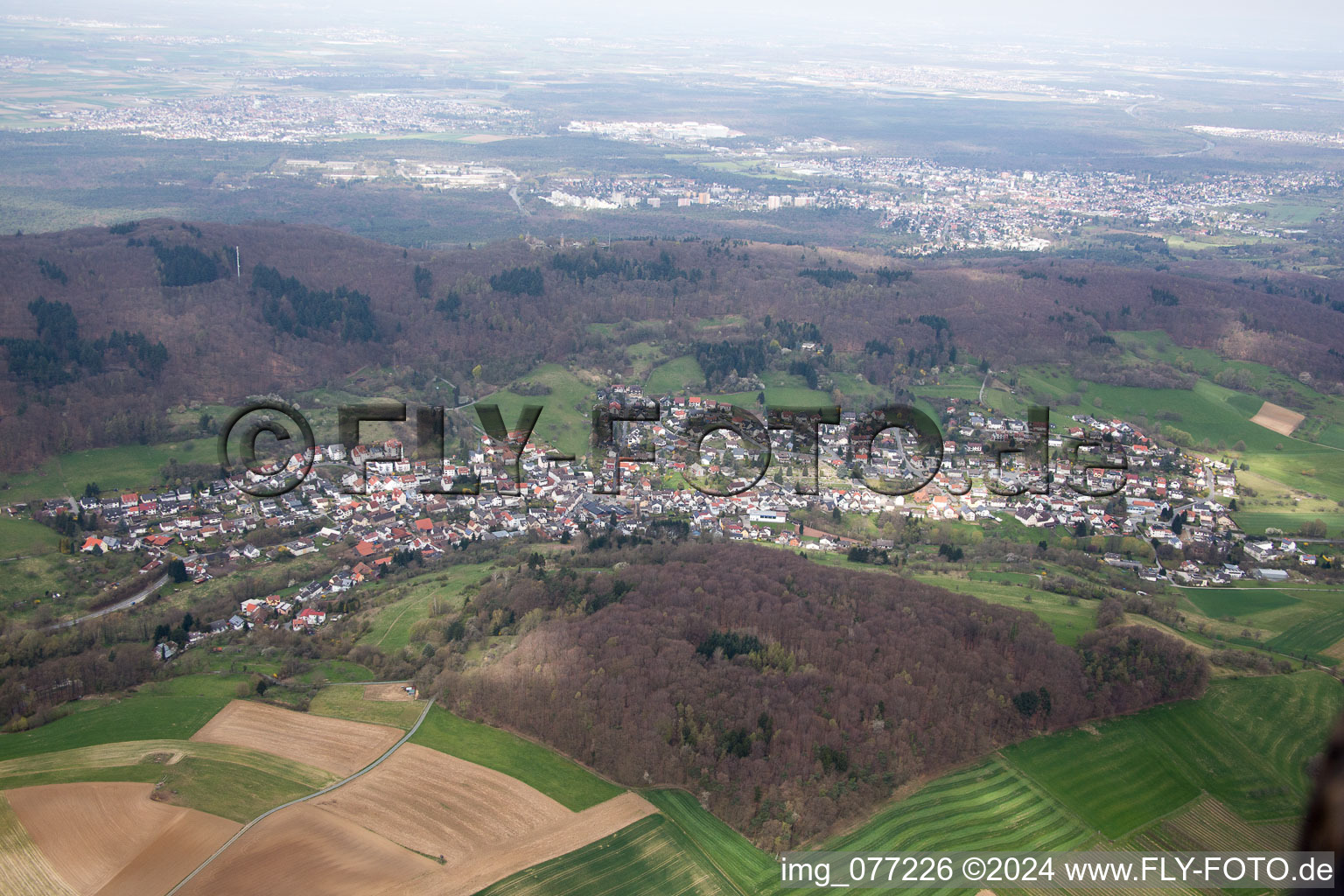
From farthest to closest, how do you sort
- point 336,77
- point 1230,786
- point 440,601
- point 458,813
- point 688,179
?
point 336,77
point 688,179
point 440,601
point 1230,786
point 458,813

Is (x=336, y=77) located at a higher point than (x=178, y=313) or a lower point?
higher

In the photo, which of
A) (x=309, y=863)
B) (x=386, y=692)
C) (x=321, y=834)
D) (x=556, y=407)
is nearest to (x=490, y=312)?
(x=556, y=407)

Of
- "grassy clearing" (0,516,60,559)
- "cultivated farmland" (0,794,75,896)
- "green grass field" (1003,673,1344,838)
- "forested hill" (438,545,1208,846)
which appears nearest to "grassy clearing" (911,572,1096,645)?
"forested hill" (438,545,1208,846)

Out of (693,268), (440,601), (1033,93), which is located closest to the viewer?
(440,601)

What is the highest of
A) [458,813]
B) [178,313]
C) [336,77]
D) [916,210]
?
[336,77]

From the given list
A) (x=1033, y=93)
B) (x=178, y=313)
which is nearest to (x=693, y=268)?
(x=178, y=313)

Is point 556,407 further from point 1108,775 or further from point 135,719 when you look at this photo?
point 1108,775

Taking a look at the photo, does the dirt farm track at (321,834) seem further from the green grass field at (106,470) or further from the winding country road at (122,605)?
the green grass field at (106,470)

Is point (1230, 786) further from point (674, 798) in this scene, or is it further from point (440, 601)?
point (440, 601)
